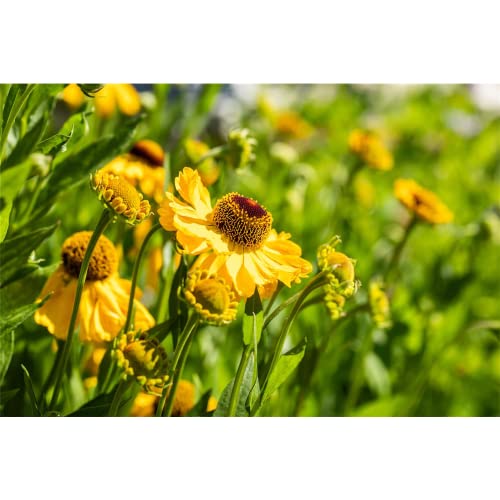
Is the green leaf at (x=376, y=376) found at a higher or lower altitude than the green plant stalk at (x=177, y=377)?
lower

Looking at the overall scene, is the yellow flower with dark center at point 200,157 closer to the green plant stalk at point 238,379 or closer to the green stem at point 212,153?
the green stem at point 212,153

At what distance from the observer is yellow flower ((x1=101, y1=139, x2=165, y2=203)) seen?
0.65 m

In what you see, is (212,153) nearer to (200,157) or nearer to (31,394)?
(200,157)

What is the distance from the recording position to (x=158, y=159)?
0.69 metres

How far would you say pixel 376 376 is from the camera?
2.81ft

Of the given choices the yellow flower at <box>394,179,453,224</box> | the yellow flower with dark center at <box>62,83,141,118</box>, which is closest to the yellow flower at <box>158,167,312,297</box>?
the yellow flower at <box>394,179,453,224</box>

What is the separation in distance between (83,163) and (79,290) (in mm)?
168

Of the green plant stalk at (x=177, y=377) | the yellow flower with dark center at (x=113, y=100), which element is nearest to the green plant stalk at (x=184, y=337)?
the green plant stalk at (x=177, y=377)

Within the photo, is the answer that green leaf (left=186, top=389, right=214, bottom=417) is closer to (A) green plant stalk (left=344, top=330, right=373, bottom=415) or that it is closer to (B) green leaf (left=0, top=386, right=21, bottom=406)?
(B) green leaf (left=0, top=386, right=21, bottom=406)

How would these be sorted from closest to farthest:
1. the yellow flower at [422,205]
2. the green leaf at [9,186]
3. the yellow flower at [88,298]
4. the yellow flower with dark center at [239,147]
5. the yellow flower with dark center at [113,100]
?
the green leaf at [9,186], the yellow flower at [88,298], the yellow flower with dark center at [239,147], the yellow flower at [422,205], the yellow flower with dark center at [113,100]

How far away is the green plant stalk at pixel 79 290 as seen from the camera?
1.55 feet

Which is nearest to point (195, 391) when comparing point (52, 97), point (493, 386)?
point (52, 97)

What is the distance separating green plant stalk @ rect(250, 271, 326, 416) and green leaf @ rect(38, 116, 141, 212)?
238mm

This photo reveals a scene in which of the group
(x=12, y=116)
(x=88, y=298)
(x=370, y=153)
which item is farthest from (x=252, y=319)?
(x=370, y=153)
